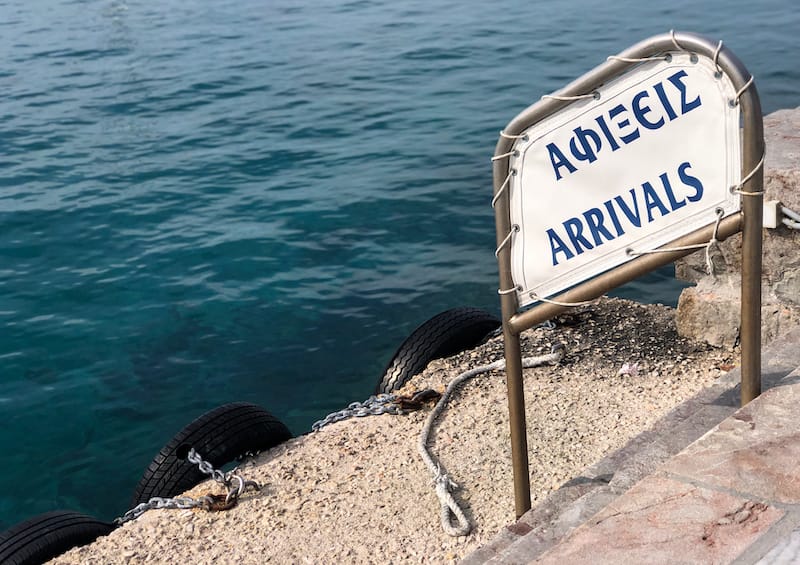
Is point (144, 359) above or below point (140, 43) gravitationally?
below

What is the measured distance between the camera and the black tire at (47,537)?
4.62m

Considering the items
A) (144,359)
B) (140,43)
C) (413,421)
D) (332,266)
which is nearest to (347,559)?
(413,421)

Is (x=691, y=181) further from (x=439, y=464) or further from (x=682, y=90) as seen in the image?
(x=439, y=464)

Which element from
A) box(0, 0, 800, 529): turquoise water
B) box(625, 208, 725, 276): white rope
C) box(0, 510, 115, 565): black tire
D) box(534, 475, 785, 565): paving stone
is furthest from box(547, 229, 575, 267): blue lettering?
box(0, 0, 800, 529): turquoise water

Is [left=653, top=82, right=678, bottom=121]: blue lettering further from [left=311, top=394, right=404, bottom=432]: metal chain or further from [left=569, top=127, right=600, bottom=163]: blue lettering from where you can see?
[left=311, top=394, right=404, bottom=432]: metal chain

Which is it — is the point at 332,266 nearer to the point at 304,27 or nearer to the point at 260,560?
the point at 260,560

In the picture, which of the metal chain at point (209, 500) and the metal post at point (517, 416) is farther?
the metal chain at point (209, 500)

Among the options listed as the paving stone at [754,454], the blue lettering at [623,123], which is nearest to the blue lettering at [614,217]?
the blue lettering at [623,123]

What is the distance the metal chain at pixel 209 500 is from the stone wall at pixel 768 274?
2769mm

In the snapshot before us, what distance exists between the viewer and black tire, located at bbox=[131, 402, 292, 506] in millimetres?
5109

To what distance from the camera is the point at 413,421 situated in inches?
208

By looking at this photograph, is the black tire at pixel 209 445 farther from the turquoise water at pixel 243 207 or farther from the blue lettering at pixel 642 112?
the blue lettering at pixel 642 112

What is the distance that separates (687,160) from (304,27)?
19096 mm

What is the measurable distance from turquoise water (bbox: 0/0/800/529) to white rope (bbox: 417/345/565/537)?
180 cm
